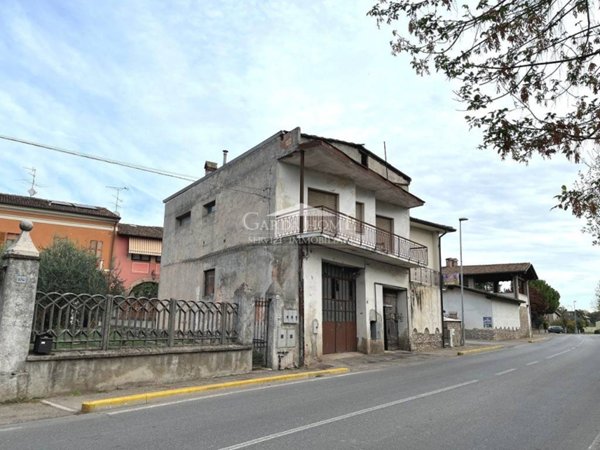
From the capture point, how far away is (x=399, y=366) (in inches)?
605

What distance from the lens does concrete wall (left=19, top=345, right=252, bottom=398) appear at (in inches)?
345

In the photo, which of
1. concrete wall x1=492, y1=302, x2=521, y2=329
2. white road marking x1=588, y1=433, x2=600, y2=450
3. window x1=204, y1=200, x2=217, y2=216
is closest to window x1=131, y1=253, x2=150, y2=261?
window x1=204, y1=200, x2=217, y2=216

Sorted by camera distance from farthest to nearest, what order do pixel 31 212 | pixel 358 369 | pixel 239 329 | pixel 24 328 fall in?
pixel 31 212
pixel 358 369
pixel 239 329
pixel 24 328

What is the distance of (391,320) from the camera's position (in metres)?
21.6

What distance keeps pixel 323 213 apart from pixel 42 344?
10.8m

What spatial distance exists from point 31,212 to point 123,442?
111 feet

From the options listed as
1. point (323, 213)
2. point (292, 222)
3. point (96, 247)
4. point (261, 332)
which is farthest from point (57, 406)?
point (96, 247)

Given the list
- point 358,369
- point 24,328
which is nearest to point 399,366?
point 358,369

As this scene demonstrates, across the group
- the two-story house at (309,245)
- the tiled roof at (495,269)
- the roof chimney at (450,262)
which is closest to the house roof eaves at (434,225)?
the two-story house at (309,245)

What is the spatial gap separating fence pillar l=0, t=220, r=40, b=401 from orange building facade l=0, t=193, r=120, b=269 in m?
26.3

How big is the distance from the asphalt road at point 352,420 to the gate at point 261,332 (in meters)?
3.20

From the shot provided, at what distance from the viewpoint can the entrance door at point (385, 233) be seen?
2074 cm

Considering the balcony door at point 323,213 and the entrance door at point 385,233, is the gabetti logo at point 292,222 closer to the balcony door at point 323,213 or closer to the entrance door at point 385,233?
the balcony door at point 323,213

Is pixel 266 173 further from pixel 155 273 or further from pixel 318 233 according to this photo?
pixel 155 273
